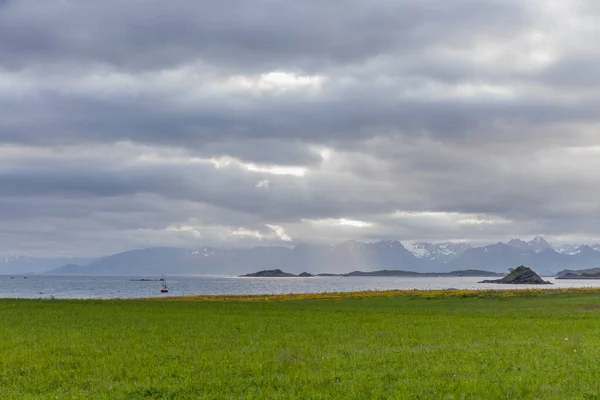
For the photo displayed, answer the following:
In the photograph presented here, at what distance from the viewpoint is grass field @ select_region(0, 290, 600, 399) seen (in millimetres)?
18688

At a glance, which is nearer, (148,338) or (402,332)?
(148,338)

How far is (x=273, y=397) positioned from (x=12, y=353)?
52.6 feet

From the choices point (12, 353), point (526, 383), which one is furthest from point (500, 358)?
point (12, 353)

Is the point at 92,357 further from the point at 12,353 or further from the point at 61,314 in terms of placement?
the point at 61,314

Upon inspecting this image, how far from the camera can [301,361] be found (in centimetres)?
2414

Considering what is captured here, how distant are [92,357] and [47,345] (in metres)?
5.47

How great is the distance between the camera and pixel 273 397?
1766cm

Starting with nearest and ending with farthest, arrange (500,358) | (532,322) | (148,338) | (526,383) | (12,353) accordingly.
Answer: (526,383) → (500,358) → (12,353) → (148,338) → (532,322)

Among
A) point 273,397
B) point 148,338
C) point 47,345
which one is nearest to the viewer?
point 273,397

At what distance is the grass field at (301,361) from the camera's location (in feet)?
61.3

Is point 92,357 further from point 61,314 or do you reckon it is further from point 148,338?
point 61,314

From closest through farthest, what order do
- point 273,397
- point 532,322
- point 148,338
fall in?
point 273,397, point 148,338, point 532,322

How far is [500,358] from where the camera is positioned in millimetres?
24344

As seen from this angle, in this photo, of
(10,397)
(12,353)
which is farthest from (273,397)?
(12,353)
